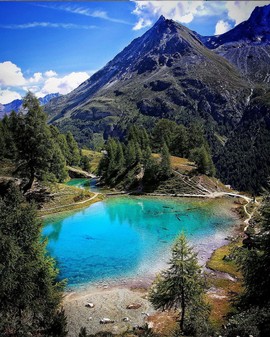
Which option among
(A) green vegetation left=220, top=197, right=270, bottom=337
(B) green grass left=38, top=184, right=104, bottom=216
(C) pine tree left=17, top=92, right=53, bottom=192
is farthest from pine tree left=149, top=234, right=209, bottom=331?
(C) pine tree left=17, top=92, right=53, bottom=192

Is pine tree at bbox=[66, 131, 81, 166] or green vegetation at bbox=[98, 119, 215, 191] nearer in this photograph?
green vegetation at bbox=[98, 119, 215, 191]

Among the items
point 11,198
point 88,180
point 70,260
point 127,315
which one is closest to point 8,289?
point 11,198

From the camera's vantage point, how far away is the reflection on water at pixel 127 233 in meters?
47.1

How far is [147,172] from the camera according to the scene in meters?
106

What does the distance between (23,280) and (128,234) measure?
124 ft

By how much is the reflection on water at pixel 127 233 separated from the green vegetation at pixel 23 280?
49.9 ft

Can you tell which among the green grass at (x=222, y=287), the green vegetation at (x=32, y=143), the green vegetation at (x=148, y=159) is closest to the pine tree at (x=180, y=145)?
the green vegetation at (x=148, y=159)

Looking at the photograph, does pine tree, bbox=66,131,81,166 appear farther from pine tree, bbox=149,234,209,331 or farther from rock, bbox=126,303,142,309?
pine tree, bbox=149,234,209,331

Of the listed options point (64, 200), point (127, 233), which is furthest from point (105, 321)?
point (64, 200)

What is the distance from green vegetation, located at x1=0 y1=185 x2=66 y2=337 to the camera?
24.0 m

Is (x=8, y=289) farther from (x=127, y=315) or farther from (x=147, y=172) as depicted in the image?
(x=147, y=172)

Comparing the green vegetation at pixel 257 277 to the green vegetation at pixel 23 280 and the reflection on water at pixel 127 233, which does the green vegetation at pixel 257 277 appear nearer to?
the green vegetation at pixel 23 280

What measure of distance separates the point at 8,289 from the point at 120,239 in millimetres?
35972

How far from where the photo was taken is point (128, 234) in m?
61.9
